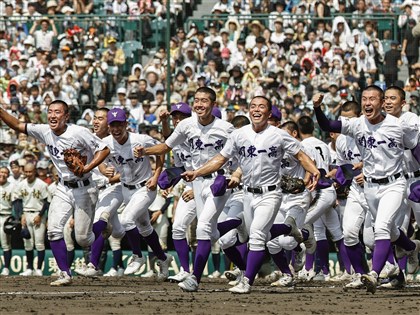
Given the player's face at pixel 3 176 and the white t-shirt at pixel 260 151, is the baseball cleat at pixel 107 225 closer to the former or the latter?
the white t-shirt at pixel 260 151

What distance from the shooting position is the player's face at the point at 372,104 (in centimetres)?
1286

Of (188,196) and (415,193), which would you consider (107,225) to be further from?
(415,193)

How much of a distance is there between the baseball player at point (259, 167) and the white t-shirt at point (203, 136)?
93cm

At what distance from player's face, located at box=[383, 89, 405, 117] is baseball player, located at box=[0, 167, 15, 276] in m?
9.34

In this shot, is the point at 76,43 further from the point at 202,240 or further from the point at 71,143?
the point at 202,240

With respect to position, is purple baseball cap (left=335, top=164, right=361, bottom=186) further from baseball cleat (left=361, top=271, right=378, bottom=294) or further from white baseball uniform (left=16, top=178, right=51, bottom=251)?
white baseball uniform (left=16, top=178, right=51, bottom=251)

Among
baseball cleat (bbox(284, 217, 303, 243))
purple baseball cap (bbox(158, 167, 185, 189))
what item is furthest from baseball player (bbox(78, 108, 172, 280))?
baseball cleat (bbox(284, 217, 303, 243))

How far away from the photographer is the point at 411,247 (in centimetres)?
1375

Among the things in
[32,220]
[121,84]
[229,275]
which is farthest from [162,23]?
[229,275]

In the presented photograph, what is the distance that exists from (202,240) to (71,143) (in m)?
2.26

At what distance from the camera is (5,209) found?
21203 millimetres

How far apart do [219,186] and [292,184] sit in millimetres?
1407

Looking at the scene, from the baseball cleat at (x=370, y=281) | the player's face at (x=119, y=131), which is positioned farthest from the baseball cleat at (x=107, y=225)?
the baseball cleat at (x=370, y=281)

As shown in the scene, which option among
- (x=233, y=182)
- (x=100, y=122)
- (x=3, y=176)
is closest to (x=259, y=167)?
(x=233, y=182)
